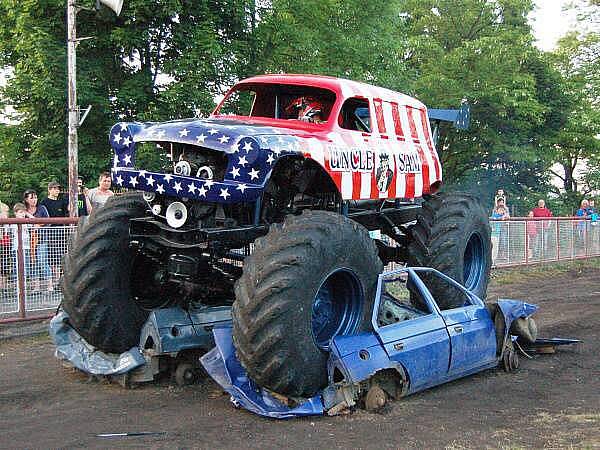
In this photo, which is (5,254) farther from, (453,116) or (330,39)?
(330,39)

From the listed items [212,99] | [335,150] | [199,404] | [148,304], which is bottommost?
[199,404]

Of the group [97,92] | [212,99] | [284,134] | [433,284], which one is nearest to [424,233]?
[433,284]

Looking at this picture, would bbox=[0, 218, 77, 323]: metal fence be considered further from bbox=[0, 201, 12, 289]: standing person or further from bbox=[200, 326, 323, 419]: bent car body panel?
bbox=[200, 326, 323, 419]: bent car body panel

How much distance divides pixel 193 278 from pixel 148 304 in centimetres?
118

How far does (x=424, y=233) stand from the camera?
30.6 feet

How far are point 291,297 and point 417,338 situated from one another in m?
1.41

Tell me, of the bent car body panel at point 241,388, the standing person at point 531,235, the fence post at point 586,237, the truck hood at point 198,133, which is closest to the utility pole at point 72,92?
the truck hood at point 198,133

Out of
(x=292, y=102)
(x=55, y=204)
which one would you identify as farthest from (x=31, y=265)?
(x=292, y=102)

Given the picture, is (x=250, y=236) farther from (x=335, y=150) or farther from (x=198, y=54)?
(x=198, y=54)

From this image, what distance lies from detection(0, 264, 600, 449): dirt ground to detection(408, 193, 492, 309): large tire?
1.53 metres

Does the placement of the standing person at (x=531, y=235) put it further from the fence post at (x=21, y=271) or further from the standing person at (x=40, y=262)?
the fence post at (x=21, y=271)

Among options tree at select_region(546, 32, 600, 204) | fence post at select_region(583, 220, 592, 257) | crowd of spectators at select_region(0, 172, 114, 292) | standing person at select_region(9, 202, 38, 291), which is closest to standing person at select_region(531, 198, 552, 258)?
fence post at select_region(583, 220, 592, 257)

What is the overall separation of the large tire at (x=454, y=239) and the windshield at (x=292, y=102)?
2011mm

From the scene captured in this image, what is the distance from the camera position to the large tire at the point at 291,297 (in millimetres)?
6184
